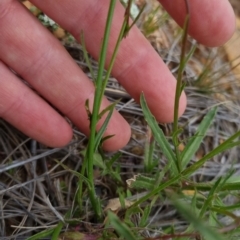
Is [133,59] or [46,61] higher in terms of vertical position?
[46,61]

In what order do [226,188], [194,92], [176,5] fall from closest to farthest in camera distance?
[226,188] → [176,5] → [194,92]

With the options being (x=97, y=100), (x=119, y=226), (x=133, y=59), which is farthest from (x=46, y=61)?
(x=119, y=226)

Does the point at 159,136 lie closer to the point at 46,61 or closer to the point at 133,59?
the point at 133,59

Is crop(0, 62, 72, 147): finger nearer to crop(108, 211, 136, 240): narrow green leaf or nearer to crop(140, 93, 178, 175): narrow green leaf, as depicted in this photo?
crop(140, 93, 178, 175): narrow green leaf

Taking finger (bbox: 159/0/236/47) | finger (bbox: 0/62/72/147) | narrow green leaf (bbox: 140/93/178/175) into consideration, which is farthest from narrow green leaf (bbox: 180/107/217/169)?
finger (bbox: 0/62/72/147)

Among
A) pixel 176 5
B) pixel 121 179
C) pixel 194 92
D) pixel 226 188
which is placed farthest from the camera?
pixel 194 92

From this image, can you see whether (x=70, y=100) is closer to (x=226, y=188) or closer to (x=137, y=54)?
(x=137, y=54)

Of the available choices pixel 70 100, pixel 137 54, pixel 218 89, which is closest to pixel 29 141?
pixel 70 100
